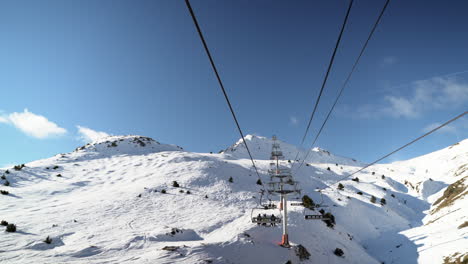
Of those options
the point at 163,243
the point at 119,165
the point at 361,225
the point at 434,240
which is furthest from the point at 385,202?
the point at 119,165

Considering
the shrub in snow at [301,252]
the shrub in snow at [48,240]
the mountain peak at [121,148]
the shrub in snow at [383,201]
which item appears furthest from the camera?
the mountain peak at [121,148]

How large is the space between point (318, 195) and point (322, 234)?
17.5 meters

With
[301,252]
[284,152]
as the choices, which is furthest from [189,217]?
[284,152]

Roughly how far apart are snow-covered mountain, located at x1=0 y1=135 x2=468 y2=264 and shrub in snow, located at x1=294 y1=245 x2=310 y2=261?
0.69 metres

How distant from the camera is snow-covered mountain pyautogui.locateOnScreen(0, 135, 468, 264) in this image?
53.7ft

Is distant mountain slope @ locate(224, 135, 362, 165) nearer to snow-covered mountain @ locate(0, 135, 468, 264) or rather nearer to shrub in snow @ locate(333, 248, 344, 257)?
snow-covered mountain @ locate(0, 135, 468, 264)

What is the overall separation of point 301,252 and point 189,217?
42.2ft

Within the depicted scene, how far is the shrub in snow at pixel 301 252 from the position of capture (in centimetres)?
1966

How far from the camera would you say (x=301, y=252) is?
20047 millimetres

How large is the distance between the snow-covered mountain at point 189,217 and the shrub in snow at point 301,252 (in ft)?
2.27

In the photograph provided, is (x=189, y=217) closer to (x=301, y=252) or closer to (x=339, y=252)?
(x=301, y=252)

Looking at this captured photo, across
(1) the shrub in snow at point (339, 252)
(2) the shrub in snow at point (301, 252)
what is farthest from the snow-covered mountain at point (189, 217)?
(2) the shrub in snow at point (301, 252)

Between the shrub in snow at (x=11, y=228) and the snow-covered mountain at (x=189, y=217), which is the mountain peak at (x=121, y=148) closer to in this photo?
the snow-covered mountain at (x=189, y=217)

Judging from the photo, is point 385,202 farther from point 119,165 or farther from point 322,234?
point 119,165
